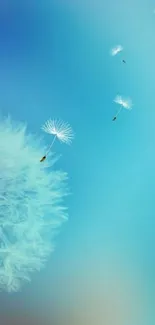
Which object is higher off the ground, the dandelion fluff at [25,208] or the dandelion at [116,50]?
the dandelion at [116,50]

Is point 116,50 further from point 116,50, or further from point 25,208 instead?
point 25,208

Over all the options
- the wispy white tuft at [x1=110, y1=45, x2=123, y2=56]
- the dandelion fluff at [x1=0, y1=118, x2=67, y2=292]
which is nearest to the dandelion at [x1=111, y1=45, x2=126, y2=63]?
the wispy white tuft at [x1=110, y1=45, x2=123, y2=56]

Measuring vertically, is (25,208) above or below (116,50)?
below

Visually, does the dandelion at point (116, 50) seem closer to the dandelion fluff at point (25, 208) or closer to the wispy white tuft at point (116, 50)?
the wispy white tuft at point (116, 50)

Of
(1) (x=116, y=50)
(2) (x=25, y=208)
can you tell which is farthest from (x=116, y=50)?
(2) (x=25, y=208)

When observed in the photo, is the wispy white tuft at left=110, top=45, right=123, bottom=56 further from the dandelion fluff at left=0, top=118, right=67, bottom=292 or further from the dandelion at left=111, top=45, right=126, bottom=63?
the dandelion fluff at left=0, top=118, right=67, bottom=292

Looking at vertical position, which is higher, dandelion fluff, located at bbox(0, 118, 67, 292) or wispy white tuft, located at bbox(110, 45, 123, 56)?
wispy white tuft, located at bbox(110, 45, 123, 56)

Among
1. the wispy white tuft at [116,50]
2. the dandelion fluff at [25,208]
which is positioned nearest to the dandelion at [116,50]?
the wispy white tuft at [116,50]

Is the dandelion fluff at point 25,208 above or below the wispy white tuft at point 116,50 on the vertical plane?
below

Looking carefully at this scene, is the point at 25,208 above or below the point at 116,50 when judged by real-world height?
below
